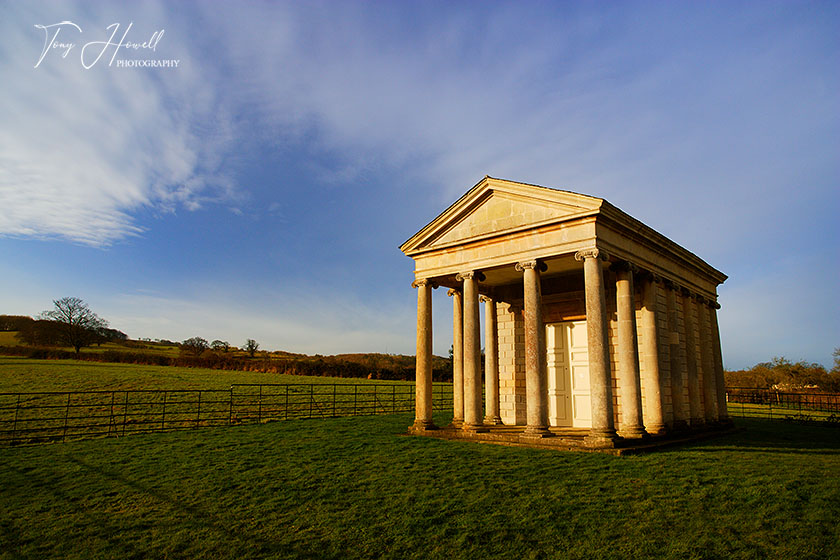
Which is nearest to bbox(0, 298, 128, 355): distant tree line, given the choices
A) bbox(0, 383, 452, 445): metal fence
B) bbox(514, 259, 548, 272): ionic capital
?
bbox(0, 383, 452, 445): metal fence

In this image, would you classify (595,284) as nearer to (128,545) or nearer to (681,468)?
(681,468)

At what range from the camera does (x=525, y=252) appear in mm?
15602

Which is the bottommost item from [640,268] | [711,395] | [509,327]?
[711,395]

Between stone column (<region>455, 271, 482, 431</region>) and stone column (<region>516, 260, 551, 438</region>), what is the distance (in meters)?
2.03

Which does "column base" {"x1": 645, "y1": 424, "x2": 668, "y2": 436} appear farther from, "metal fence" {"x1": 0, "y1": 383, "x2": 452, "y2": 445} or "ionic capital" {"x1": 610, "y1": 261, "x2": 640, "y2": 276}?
"metal fence" {"x1": 0, "y1": 383, "x2": 452, "y2": 445}

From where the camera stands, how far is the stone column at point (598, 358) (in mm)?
13227

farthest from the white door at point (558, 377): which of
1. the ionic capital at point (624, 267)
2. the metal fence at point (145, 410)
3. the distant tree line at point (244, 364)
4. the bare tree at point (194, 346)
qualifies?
the bare tree at point (194, 346)

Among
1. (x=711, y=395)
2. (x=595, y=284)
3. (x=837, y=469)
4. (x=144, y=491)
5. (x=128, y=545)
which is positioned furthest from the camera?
(x=711, y=395)

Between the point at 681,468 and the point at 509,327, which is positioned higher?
the point at 509,327

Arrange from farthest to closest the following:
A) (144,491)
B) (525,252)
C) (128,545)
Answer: (525,252) → (144,491) → (128,545)

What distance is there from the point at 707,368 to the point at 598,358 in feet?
30.9

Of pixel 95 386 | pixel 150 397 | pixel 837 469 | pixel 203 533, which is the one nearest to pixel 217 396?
pixel 150 397

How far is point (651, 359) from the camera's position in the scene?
52.5ft

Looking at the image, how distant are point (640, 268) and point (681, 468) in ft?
23.1
